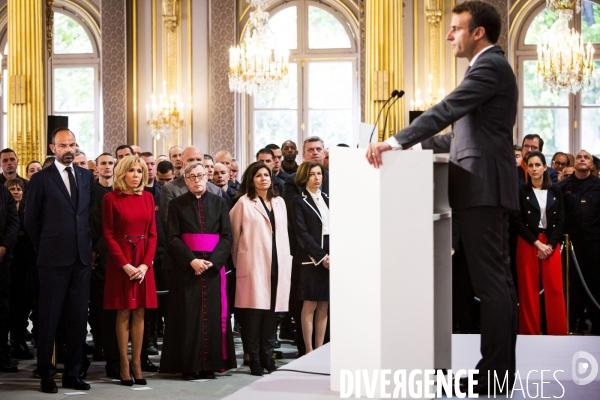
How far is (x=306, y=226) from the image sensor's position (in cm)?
600

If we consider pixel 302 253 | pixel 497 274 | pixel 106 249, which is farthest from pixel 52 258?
pixel 497 274

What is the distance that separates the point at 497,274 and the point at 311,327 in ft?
9.54

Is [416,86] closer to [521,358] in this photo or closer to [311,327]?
[311,327]

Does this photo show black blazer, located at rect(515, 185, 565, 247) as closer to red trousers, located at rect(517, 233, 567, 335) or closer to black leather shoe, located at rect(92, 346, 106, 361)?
red trousers, located at rect(517, 233, 567, 335)

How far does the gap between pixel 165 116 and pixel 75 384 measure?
22.3 ft

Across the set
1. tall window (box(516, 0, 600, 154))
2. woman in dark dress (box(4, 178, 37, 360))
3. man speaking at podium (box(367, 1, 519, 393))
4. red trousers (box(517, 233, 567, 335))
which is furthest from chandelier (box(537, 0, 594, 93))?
man speaking at podium (box(367, 1, 519, 393))

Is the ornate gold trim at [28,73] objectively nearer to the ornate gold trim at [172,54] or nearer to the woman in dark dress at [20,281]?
the ornate gold trim at [172,54]

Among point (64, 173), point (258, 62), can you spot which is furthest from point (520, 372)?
point (258, 62)

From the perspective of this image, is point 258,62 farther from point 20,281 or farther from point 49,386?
point 49,386

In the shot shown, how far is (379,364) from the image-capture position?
10.3 ft

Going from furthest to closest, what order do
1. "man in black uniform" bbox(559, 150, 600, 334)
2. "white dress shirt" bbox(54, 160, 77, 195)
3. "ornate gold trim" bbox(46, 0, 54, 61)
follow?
"ornate gold trim" bbox(46, 0, 54, 61) < "man in black uniform" bbox(559, 150, 600, 334) < "white dress shirt" bbox(54, 160, 77, 195)

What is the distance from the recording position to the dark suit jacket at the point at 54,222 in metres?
5.21

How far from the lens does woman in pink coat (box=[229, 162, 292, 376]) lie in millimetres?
5766

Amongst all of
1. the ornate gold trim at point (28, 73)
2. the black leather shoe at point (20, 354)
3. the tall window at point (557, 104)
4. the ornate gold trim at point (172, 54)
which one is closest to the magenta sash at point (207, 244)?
the black leather shoe at point (20, 354)
